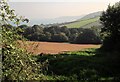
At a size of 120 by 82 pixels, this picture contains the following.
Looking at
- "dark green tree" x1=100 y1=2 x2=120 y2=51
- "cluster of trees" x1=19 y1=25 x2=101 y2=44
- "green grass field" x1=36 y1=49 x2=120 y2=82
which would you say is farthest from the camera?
"cluster of trees" x1=19 y1=25 x2=101 y2=44

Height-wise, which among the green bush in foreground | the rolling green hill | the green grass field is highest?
the green bush in foreground

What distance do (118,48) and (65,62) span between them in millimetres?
9629

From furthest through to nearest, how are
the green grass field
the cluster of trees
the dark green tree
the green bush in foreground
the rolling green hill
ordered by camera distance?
1. the rolling green hill
2. the cluster of trees
3. the dark green tree
4. the green grass field
5. the green bush in foreground

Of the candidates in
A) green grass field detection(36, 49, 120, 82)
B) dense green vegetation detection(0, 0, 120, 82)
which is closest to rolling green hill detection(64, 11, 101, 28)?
dense green vegetation detection(0, 0, 120, 82)

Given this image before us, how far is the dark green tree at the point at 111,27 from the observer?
38.2 meters

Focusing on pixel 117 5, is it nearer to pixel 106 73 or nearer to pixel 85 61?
pixel 85 61

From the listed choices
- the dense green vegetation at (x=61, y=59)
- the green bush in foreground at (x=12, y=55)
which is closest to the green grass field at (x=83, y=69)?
the dense green vegetation at (x=61, y=59)

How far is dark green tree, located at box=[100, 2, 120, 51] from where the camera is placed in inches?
1502

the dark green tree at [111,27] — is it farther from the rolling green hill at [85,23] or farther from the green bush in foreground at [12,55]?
the rolling green hill at [85,23]

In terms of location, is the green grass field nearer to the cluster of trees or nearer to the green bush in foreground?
the green bush in foreground

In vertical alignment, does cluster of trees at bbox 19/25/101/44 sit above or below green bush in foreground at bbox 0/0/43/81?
below

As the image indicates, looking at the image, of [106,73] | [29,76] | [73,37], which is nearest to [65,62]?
[106,73]

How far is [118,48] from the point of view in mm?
37094

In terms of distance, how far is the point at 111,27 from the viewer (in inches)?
1571
